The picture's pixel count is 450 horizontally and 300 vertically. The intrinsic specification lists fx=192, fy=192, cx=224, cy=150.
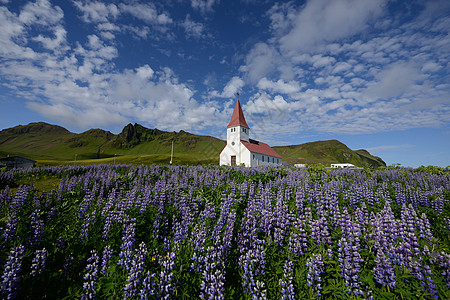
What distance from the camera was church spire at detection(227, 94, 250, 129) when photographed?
5309 centimetres

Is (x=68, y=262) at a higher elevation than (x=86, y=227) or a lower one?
lower

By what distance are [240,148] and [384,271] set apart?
4719cm

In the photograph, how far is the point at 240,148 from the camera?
5025 cm

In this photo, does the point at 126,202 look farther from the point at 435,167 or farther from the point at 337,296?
the point at 435,167

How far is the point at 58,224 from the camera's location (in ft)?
19.9

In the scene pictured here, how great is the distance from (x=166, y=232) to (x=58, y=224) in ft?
11.5

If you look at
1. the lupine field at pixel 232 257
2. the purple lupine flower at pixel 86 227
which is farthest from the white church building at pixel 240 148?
the purple lupine flower at pixel 86 227

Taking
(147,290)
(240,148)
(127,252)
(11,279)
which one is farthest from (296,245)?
(240,148)

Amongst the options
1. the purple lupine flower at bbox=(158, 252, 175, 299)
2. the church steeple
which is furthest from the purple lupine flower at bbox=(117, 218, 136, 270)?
the church steeple

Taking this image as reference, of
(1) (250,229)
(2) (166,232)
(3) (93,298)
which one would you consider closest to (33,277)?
(3) (93,298)

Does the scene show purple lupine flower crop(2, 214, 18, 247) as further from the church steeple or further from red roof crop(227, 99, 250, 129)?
red roof crop(227, 99, 250, 129)

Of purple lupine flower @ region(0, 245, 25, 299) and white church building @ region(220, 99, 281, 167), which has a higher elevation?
white church building @ region(220, 99, 281, 167)

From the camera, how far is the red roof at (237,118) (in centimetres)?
5309

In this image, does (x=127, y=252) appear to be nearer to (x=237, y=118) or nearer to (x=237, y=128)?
(x=237, y=128)
